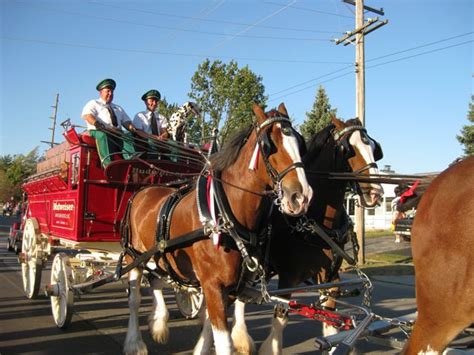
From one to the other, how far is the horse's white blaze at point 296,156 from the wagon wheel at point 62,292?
399 centimetres

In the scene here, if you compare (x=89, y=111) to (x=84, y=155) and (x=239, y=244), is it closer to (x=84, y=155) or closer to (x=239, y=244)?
(x=84, y=155)

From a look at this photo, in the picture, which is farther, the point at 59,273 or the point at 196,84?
the point at 196,84

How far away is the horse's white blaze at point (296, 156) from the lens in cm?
347

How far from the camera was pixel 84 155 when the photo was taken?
21.1 ft

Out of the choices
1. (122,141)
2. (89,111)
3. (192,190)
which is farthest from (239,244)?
(89,111)

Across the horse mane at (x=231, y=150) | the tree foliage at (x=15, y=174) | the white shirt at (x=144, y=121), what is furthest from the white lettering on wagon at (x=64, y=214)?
the tree foliage at (x=15, y=174)

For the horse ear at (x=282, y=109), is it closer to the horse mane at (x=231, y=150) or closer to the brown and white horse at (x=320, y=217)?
the horse mane at (x=231, y=150)

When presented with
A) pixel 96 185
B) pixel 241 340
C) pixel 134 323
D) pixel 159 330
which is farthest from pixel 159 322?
pixel 96 185

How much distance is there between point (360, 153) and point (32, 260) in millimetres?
6111

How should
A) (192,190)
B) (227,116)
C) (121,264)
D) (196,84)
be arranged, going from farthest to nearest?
(196,84) < (227,116) < (121,264) < (192,190)

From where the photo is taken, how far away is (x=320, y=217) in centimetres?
482

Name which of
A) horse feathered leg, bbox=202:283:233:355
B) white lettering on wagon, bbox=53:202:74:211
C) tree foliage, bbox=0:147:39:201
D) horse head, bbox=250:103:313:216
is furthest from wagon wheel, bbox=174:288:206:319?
tree foliage, bbox=0:147:39:201

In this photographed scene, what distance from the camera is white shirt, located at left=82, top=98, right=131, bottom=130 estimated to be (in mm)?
6594

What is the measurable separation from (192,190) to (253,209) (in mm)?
1009
